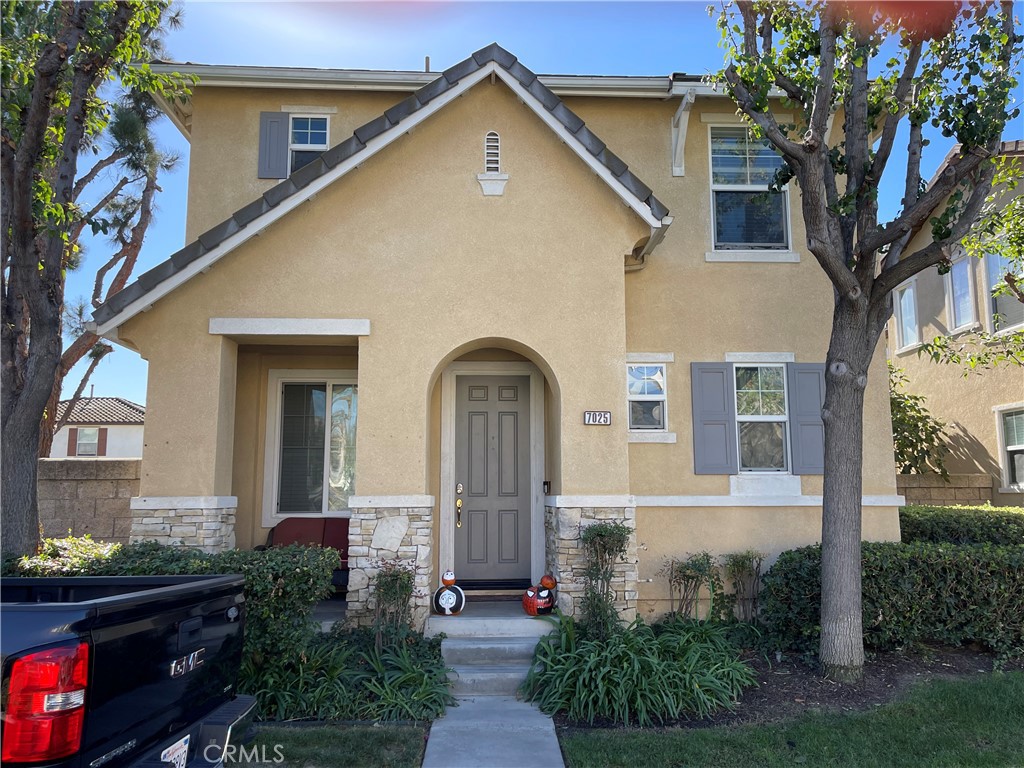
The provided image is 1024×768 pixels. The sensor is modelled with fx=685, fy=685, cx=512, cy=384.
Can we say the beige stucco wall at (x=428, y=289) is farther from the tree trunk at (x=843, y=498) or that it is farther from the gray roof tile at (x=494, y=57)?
the tree trunk at (x=843, y=498)

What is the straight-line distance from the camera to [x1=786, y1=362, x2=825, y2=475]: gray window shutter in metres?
8.25

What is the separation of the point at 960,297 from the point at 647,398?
8400 millimetres

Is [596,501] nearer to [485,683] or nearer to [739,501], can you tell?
[485,683]

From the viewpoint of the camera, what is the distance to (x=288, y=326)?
7.23 m

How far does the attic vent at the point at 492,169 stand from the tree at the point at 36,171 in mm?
3630

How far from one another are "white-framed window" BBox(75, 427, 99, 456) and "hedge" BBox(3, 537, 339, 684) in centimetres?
3485

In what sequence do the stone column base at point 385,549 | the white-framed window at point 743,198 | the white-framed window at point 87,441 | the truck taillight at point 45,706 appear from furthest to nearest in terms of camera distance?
the white-framed window at point 87,441 → the white-framed window at point 743,198 → the stone column base at point 385,549 → the truck taillight at point 45,706

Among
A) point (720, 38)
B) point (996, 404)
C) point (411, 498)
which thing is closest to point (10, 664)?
point (411, 498)

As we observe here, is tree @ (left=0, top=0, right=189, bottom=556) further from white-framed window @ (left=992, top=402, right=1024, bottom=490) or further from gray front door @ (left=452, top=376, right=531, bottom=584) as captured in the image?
white-framed window @ (left=992, top=402, right=1024, bottom=490)

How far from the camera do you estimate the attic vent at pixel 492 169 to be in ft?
24.6

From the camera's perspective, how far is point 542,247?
7418 mm

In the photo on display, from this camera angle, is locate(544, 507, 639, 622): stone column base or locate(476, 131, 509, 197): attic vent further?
Result: locate(476, 131, 509, 197): attic vent

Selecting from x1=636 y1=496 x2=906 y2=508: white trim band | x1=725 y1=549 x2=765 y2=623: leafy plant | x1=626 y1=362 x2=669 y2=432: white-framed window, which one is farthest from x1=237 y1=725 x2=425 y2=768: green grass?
x1=626 y1=362 x2=669 y2=432: white-framed window

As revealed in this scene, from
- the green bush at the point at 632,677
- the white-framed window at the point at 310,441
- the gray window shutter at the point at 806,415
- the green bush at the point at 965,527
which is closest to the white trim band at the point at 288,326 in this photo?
the white-framed window at the point at 310,441
